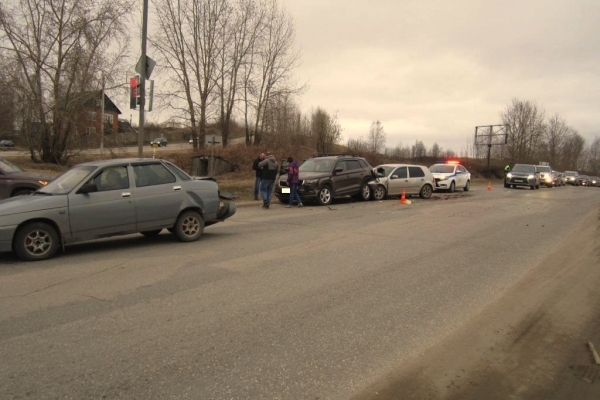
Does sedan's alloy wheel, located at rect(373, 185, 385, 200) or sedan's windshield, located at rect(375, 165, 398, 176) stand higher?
sedan's windshield, located at rect(375, 165, 398, 176)

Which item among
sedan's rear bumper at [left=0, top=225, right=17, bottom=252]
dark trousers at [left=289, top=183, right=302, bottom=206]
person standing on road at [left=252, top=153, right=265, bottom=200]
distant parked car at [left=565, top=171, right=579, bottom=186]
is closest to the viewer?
sedan's rear bumper at [left=0, top=225, right=17, bottom=252]

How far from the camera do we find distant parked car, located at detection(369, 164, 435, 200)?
18766 mm

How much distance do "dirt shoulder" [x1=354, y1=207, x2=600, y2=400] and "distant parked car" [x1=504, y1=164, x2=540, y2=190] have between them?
27.2 metres

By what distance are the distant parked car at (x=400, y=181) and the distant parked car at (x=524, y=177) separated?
44.8 feet

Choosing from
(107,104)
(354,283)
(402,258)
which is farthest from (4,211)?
(107,104)

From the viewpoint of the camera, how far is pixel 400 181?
19453 mm

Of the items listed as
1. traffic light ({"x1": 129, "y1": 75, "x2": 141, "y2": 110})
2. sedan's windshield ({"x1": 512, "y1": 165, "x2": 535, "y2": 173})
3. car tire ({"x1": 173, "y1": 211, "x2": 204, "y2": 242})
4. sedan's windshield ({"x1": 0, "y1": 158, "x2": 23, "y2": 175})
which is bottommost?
car tire ({"x1": 173, "y1": 211, "x2": 204, "y2": 242})

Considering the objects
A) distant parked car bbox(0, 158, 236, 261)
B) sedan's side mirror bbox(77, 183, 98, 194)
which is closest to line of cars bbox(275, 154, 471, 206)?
distant parked car bbox(0, 158, 236, 261)

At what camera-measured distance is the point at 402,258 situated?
24.9ft

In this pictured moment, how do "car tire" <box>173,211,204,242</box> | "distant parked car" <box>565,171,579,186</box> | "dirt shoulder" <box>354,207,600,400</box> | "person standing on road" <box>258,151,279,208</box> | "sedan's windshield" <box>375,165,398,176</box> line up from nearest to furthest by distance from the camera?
"dirt shoulder" <box>354,207,600,400</box> → "car tire" <box>173,211,204,242</box> → "person standing on road" <box>258,151,279,208</box> → "sedan's windshield" <box>375,165,398,176</box> → "distant parked car" <box>565,171,579,186</box>

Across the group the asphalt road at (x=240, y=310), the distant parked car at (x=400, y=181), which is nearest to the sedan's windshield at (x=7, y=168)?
the asphalt road at (x=240, y=310)

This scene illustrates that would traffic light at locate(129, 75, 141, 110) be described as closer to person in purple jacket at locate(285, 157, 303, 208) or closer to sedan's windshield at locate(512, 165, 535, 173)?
person in purple jacket at locate(285, 157, 303, 208)

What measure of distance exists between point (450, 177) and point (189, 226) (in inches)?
766

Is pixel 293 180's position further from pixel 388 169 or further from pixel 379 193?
pixel 388 169
